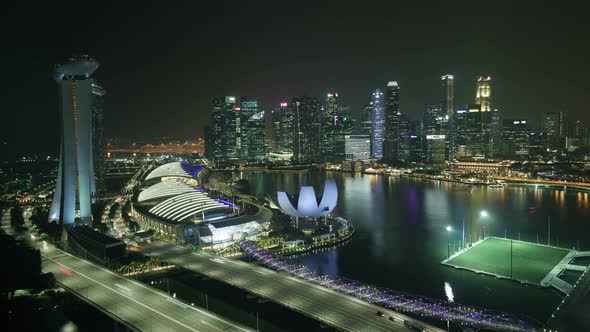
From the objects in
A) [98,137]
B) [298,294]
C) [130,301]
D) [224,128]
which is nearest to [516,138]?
[224,128]

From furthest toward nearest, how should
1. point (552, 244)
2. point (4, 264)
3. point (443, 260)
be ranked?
point (552, 244) → point (443, 260) → point (4, 264)

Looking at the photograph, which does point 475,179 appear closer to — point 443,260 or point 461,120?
point 443,260

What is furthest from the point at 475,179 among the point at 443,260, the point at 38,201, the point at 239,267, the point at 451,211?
the point at 38,201

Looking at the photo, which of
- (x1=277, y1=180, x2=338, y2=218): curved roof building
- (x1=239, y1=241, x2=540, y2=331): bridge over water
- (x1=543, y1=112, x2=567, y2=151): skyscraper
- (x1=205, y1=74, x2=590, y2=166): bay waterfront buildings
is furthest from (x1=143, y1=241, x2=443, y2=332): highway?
(x1=543, y1=112, x2=567, y2=151): skyscraper

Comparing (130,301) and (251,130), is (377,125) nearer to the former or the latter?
(251,130)

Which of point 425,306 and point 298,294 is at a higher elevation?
point 298,294

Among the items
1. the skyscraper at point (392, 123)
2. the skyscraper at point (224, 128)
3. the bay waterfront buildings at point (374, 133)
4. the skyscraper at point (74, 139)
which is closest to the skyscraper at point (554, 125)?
the bay waterfront buildings at point (374, 133)
